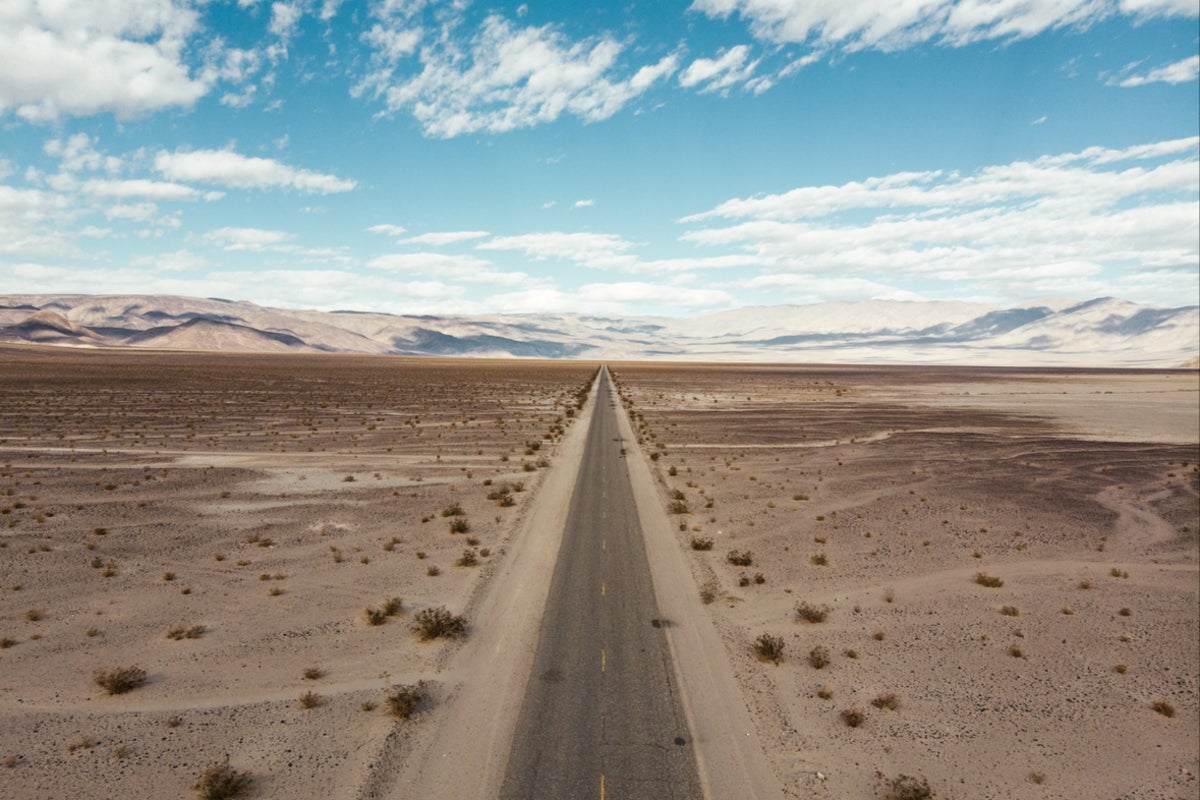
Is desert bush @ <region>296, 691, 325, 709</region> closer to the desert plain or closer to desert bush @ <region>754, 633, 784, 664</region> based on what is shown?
the desert plain

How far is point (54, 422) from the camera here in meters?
44.2

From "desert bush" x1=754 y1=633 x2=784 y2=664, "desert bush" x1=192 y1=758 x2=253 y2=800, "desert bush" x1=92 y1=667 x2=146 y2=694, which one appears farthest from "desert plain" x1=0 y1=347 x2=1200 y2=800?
"desert bush" x1=192 y1=758 x2=253 y2=800

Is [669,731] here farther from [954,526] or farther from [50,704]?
[954,526]

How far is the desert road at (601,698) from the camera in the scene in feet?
33.1

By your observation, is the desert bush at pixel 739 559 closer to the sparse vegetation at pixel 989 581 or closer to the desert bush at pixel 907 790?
the sparse vegetation at pixel 989 581

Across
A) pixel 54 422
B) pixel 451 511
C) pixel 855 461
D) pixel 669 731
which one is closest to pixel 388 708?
pixel 669 731

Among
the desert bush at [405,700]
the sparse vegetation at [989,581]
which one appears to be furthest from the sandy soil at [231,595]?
the sparse vegetation at [989,581]

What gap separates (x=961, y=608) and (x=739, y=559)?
6.63 metres

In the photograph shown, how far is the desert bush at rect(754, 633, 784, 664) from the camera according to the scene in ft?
46.8

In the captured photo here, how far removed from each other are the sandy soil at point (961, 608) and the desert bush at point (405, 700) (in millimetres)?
6843

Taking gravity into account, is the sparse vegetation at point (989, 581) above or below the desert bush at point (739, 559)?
below

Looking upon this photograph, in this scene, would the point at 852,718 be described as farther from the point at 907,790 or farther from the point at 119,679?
the point at 119,679

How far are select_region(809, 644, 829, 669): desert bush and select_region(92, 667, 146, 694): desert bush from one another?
15.1 m

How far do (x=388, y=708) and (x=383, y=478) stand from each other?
20.1 meters
